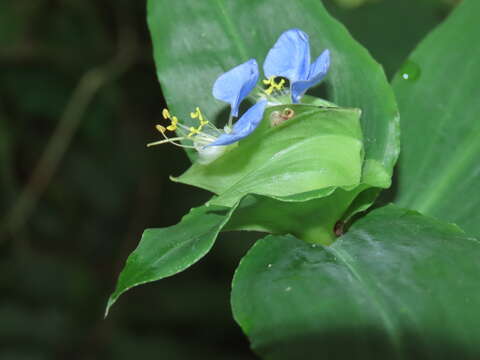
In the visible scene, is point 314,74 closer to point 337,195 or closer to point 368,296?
point 337,195

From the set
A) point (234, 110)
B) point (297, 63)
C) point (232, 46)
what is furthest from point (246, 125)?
point (232, 46)

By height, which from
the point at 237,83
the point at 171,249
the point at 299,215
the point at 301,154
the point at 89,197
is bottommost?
the point at 89,197

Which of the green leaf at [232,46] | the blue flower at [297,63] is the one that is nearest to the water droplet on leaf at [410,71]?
the green leaf at [232,46]

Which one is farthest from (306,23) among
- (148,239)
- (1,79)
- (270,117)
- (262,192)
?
(1,79)

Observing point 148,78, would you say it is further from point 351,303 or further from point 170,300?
point 351,303

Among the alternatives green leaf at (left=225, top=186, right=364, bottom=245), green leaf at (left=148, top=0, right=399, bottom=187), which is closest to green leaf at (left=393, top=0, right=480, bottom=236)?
green leaf at (left=148, top=0, right=399, bottom=187)

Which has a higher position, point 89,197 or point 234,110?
point 234,110
